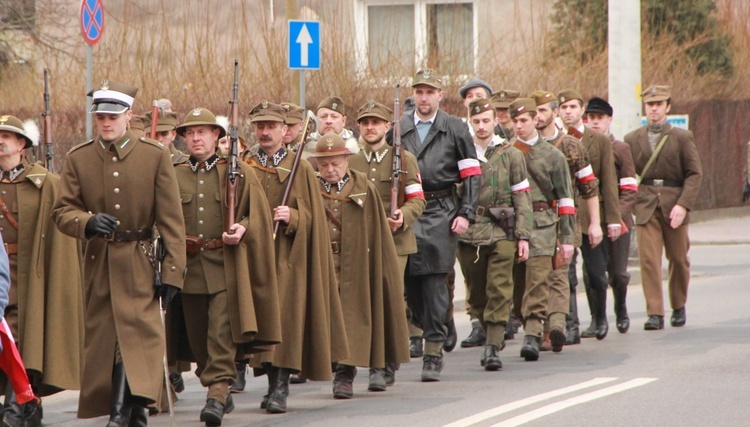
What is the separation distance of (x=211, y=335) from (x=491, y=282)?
117 inches

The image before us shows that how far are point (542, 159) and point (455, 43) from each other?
11663 millimetres

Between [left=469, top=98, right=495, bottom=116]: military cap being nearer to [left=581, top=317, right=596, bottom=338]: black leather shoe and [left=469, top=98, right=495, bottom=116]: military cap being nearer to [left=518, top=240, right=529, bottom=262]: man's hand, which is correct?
[left=518, top=240, right=529, bottom=262]: man's hand

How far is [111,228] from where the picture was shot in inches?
317

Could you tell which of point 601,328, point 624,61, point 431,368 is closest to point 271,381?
point 431,368

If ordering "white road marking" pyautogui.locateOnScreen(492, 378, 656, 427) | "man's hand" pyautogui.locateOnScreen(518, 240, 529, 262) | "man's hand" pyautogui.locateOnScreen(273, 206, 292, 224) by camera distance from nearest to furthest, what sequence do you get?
"white road marking" pyautogui.locateOnScreen(492, 378, 656, 427) → "man's hand" pyautogui.locateOnScreen(273, 206, 292, 224) → "man's hand" pyautogui.locateOnScreen(518, 240, 529, 262)

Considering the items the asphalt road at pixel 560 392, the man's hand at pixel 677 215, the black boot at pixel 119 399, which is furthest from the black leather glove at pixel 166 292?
the man's hand at pixel 677 215

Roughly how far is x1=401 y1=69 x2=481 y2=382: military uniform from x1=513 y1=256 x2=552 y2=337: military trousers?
880 millimetres

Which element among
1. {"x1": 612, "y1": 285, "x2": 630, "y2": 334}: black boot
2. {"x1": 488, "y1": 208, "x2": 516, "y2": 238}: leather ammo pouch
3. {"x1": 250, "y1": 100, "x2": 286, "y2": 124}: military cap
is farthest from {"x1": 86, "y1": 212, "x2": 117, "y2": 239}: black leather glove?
{"x1": 612, "y1": 285, "x2": 630, "y2": 334}: black boot

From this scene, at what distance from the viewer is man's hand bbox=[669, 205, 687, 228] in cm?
1314

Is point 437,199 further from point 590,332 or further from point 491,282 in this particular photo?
point 590,332

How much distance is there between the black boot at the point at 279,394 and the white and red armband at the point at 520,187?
2786mm

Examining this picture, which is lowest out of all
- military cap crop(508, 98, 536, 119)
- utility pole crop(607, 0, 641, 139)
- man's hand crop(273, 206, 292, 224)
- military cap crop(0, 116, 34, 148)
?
man's hand crop(273, 206, 292, 224)

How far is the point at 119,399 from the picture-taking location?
8.11 metres

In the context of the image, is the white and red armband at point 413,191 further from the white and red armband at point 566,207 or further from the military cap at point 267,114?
the white and red armband at point 566,207
